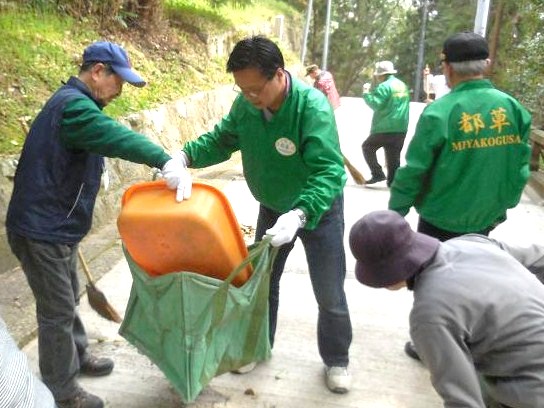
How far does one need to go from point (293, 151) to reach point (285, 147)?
4 centimetres

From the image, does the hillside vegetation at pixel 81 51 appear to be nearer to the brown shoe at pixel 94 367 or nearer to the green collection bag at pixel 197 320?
the brown shoe at pixel 94 367

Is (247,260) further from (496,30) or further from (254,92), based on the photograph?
(496,30)

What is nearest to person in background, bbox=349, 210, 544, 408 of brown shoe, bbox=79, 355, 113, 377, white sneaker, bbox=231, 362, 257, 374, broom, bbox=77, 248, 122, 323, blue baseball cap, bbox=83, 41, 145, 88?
blue baseball cap, bbox=83, 41, 145, 88

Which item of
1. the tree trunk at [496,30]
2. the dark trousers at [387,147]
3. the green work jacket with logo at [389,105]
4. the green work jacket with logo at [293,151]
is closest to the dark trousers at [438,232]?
the green work jacket with logo at [293,151]

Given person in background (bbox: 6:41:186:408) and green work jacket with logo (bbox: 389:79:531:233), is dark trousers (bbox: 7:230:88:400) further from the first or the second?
green work jacket with logo (bbox: 389:79:531:233)

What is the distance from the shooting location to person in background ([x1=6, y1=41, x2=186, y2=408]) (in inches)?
90.9

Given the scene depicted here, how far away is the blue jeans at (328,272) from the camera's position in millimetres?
2756

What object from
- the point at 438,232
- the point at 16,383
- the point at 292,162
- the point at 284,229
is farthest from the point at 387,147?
the point at 16,383

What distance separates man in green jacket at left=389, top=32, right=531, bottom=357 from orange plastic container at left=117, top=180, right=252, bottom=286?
0.99 m

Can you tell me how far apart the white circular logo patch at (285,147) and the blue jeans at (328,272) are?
0.35 meters

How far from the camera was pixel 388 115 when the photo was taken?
688 cm

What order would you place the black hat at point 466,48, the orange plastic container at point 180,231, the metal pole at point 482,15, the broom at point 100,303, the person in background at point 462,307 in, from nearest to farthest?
the person in background at point 462,307 < the orange plastic container at point 180,231 < the black hat at point 466,48 < the broom at point 100,303 < the metal pole at point 482,15

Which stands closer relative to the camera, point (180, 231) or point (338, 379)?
point (180, 231)

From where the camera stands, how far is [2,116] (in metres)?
4.52
